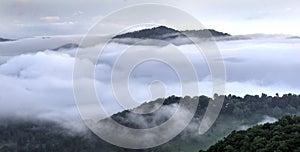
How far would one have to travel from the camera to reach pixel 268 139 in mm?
92562

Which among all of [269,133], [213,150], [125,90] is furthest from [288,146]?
[125,90]

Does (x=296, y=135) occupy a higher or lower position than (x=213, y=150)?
higher

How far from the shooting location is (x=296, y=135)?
87.9 metres

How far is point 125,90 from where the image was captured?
159 m

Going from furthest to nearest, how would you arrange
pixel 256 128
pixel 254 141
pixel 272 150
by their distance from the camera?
pixel 256 128
pixel 254 141
pixel 272 150

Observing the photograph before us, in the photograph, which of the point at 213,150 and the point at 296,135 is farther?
the point at 213,150

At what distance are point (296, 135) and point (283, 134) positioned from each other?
2.75 metres

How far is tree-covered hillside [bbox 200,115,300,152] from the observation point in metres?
85.9

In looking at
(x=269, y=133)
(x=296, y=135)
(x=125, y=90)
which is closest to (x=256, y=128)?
(x=269, y=133)

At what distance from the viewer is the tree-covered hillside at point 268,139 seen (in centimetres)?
8591

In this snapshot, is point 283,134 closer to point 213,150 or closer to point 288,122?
point 288,122

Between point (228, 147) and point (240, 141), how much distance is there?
3.51m

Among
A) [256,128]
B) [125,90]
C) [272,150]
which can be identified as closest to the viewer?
[272,150]

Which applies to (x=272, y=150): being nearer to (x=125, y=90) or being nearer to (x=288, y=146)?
(x=288, y=146)
